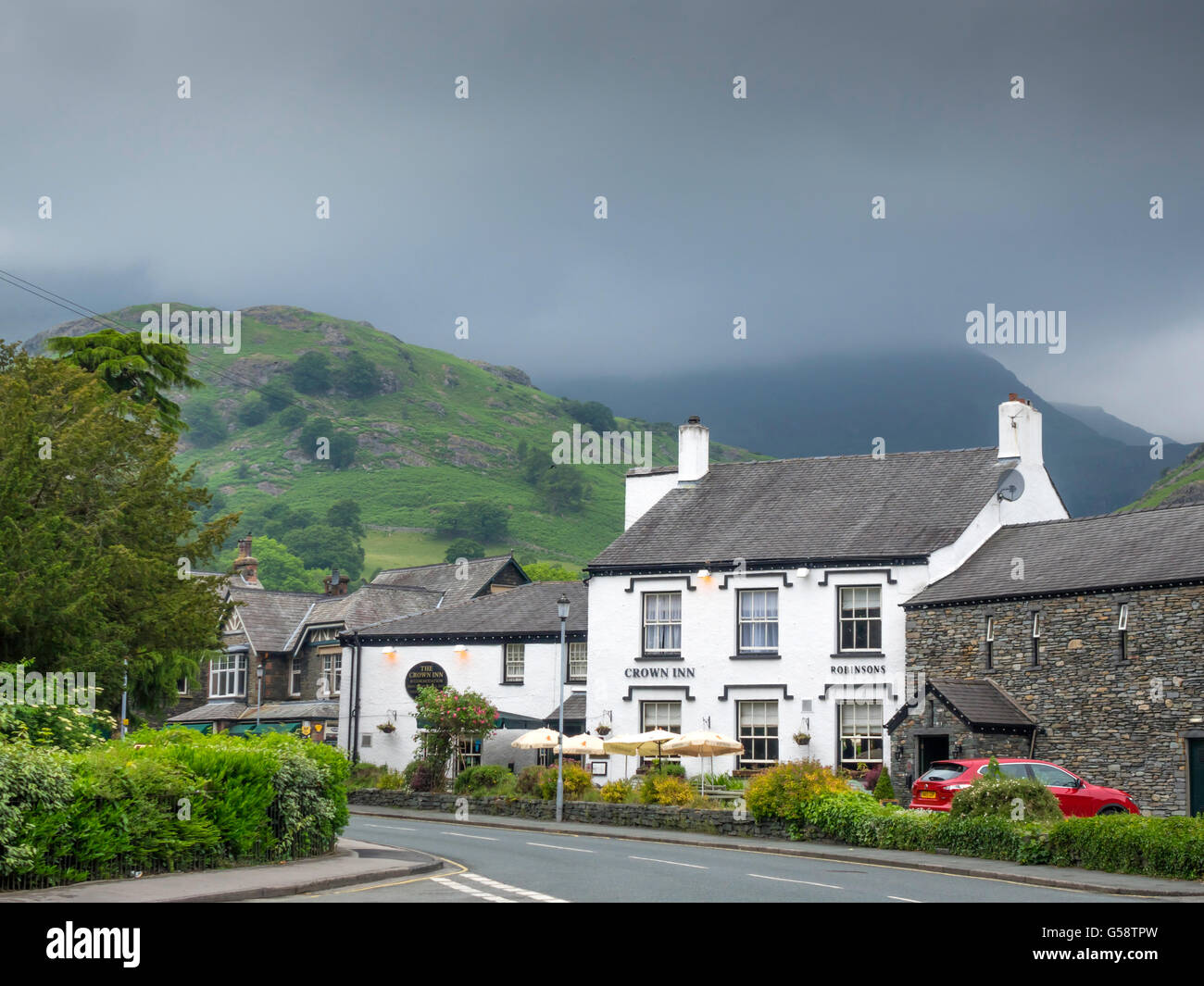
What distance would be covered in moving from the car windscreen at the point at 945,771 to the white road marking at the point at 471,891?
43.2 feet

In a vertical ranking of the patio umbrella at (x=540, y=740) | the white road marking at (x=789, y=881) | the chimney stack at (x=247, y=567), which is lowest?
the white road marking at (x=789, y=881)

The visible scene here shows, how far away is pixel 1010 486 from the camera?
42375 mm

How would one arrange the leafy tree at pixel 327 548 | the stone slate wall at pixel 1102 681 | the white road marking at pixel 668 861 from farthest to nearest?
the leafy tree at pixel 327 548
the stone slate wall at pixel 1102 681
the white road marking at pixel 668 861

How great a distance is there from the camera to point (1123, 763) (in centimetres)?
3347

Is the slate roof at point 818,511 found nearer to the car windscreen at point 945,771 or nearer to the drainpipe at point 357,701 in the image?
the car windscreen at point 945,771

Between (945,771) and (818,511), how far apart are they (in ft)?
51.5

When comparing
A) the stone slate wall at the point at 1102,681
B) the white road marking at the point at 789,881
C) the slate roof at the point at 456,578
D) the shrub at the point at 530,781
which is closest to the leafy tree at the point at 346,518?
the slate roof at the point at 456,578

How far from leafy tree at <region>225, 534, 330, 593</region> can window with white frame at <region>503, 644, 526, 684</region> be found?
111 metres

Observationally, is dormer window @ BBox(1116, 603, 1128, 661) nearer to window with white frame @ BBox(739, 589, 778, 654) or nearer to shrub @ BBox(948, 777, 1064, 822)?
shrub @ BBox(948, 777, 1064, 822)

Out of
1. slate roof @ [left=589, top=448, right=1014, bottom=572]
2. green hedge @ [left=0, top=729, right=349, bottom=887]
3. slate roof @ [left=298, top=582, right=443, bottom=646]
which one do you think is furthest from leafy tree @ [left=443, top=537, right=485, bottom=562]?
green hedge @ [left=0, top=729, right=349, bottom=887]

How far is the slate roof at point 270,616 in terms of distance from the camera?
209 feet

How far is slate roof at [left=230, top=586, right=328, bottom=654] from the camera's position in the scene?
209ft

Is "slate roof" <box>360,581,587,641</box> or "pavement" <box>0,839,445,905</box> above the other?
"slate roof" <box>360,581,587,641</box>

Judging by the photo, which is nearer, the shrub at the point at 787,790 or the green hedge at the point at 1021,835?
the green hedge at the point at 1021,835
